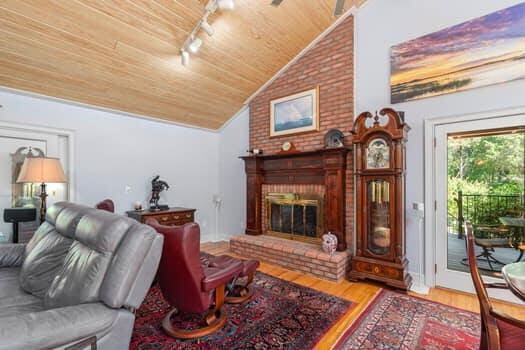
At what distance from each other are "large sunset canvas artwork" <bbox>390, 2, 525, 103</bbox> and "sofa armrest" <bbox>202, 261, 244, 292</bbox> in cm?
276

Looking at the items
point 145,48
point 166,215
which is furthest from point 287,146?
point 145,48

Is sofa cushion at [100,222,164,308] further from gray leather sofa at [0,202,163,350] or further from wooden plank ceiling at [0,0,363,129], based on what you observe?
wooden plank ceiling at [0,0,363,129]

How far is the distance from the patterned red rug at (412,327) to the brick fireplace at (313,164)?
77cm

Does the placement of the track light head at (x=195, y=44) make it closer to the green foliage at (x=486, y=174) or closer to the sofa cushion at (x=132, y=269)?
the sofa cushion at (x=132, y=269)

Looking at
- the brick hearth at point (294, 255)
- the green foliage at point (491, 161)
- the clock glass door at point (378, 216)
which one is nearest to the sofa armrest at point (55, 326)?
the brick hearth at point (294, 255)

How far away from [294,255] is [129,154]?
308 centimetres

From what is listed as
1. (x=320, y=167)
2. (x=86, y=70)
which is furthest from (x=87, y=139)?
(x=320, y=167)

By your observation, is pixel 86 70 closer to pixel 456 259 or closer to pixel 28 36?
pixel 28 36

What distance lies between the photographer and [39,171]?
2.70 m

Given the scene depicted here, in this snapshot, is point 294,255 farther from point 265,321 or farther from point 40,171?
point 40,171

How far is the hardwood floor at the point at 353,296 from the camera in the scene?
204 cm

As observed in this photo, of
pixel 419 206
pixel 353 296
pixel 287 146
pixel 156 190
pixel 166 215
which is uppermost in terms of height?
pixel 287 146

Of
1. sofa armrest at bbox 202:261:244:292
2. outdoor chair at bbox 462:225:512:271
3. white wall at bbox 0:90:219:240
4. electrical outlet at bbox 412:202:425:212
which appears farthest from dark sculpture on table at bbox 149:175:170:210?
outdoor chair at bbox 462:225:512:271

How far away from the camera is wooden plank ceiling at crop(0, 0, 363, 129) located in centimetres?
241
